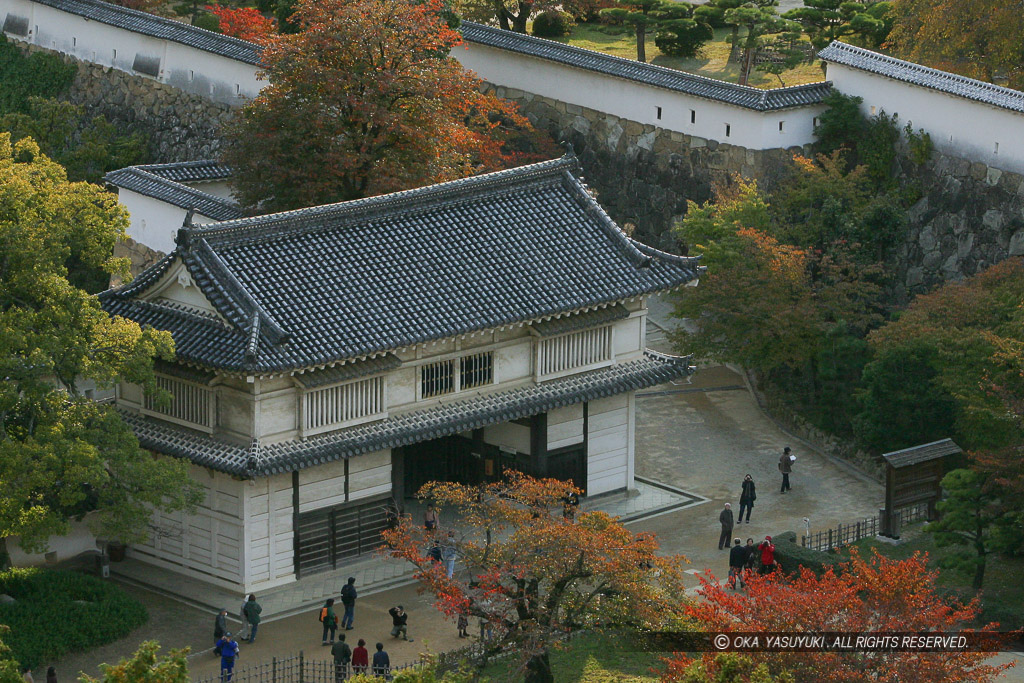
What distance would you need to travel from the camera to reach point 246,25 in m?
70.8

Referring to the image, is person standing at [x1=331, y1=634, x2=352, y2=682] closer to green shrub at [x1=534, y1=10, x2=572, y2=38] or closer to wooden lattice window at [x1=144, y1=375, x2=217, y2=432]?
wooden lattice window at [x1=144, y1=375, x2=217, y2=432]

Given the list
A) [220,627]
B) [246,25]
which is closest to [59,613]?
[220,627]

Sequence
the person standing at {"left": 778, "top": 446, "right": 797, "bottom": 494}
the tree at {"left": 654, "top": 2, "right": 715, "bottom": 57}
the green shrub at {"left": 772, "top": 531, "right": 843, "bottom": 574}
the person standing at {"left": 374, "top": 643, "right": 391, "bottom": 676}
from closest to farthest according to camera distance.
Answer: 1. the person standing at {"left": 374, "top": 643, "right": 391, "bottom": 676}
2. the green shrub at {"left": 772, "top": 531, "right": 843, "bottom": 574}
3. the person standing at {"left": 778, "top": 446, "right": 797, "bottom": 494}
4. the tree at {"left": 654, "top": 2, "right": 715, "bottom": 57}

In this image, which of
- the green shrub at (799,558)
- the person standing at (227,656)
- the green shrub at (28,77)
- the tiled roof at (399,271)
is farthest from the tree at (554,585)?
the green shrub at (28,77)

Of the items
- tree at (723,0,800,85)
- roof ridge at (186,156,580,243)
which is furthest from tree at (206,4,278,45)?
roof ridge at (186,156,580,243)

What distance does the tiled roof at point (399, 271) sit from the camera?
1603 inches

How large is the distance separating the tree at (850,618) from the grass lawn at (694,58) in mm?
39472

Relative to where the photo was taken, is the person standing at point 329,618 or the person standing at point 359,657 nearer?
the person standing at point 359,657

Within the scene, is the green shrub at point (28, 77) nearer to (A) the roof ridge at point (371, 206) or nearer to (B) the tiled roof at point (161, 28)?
(B) the tiled roof at point (161, 28)

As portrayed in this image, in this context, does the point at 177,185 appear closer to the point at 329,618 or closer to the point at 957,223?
the point at 329,618

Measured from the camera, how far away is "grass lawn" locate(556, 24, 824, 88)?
71312 millimetres

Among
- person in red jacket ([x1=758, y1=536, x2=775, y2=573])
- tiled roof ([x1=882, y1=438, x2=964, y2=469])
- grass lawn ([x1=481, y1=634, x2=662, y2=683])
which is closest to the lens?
grass lawn ([x1=481, y1=634, x2=662, y2=683])

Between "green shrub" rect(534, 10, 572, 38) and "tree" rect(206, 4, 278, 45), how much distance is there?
11675mm

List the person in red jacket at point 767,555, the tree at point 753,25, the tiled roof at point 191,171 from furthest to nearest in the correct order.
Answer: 1. the tree at point 753,25
2. the tiled roof at point 191,171
3. the person in red jacket at point 767,555
